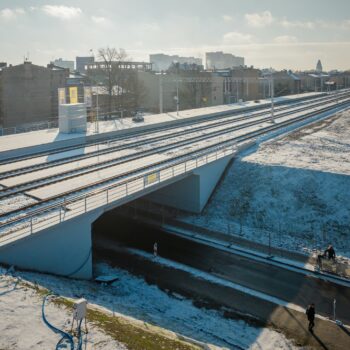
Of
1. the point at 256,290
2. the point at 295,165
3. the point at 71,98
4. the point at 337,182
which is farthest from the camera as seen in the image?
the point at 71,98

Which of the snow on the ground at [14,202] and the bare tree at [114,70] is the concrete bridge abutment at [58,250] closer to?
the snow on the ground at [14,202]

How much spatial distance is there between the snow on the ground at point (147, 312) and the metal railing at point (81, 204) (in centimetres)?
202

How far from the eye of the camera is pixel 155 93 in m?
81.9

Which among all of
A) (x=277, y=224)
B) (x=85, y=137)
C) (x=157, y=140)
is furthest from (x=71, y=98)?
(x=277, y=224)

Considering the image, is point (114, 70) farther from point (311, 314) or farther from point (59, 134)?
point (311, 314)

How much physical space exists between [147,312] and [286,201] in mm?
14268

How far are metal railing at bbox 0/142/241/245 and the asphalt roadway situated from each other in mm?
3155

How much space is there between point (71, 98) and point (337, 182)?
24856mm

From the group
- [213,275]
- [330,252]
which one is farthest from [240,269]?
[330,252]

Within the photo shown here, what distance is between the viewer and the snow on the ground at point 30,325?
37.8 ft

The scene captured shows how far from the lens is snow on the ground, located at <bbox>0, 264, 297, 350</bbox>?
1289 cm

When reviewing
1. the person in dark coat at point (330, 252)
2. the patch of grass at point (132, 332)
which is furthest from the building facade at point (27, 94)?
the patch of grass at point (132, 332)

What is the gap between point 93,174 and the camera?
26875mm

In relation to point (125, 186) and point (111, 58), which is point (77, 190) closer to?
point (125, 186)
